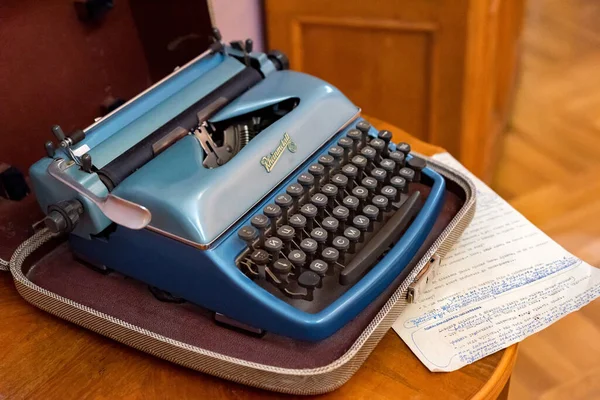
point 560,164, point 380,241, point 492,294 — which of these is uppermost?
point 380,241

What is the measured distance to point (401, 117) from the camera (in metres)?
1.55

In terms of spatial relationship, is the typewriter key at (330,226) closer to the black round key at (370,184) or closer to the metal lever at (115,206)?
the black round key at (370,184)

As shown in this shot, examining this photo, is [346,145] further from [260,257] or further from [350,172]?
[260,257]

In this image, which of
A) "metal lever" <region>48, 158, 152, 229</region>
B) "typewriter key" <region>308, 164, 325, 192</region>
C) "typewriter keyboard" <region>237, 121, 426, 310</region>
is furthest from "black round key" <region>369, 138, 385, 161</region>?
"metal lever" <region>48, 158, 152, 229</region>

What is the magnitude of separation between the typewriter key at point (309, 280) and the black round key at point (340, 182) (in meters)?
0.17

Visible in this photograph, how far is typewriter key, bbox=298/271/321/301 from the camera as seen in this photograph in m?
0.77

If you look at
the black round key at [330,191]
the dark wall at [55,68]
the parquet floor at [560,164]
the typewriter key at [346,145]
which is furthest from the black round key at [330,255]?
the parquet floor at [560,164]

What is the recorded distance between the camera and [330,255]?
2.62 ft

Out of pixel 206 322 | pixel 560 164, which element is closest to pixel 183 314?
pixel 206 322

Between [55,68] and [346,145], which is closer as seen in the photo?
[346,145]

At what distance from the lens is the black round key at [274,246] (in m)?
0.78

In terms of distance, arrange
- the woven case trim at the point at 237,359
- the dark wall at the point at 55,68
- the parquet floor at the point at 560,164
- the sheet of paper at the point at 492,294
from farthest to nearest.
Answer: the parquet floor at the point at 560,164, the dark wall at the point at 55,68, the sheet of paper at the point at 492,294, the woven case trim at the point at 237,359

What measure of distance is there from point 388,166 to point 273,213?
0.71 feet

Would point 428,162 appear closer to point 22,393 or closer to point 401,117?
point 401,117
